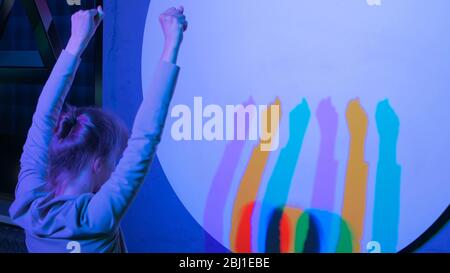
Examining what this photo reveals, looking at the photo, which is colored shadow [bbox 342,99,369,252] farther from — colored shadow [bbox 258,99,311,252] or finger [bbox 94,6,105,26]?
finger [bbox 94,6,105,26]

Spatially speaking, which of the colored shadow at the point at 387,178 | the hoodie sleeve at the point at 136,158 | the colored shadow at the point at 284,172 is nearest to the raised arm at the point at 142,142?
the hoodie sleeve at the point at 136,158

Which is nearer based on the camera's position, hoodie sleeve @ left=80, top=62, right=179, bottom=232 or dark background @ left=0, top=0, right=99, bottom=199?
hoodie sleeve @ left=80, top=62, right=179, bottom=232

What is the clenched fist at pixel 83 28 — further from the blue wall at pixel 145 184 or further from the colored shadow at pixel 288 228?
the colored shadow at pixel 288 228

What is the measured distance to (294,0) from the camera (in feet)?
6.32

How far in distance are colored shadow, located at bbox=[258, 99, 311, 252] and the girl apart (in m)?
0.52

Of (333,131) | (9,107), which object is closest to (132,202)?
(9,107)

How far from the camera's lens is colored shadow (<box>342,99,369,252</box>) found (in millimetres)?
1922

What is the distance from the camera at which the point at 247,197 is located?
1979 mm

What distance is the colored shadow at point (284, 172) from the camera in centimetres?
194

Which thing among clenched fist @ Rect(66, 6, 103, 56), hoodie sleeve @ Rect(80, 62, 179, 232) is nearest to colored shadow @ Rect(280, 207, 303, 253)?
hoodie sleeve @ Rect(80, 62, 179, 232)

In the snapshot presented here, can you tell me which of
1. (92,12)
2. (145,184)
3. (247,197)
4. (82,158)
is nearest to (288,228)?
(247,197)

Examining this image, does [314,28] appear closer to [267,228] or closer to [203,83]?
[203,83]

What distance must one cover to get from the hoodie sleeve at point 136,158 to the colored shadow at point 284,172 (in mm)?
518
